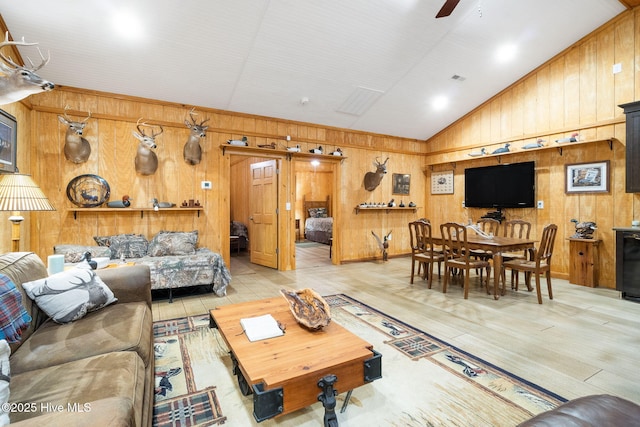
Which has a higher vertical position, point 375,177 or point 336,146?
point 336,146

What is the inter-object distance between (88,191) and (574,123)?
762 centimetres

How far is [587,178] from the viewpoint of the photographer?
4770mm

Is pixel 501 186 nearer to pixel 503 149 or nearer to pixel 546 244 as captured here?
pixel 503 149

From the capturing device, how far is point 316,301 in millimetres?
2201

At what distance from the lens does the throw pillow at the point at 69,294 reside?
1812mm

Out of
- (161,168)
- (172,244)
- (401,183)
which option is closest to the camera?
(172,244)

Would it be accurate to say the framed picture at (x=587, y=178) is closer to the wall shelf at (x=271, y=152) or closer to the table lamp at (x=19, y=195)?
the wall shelf at (x=271, y=152)

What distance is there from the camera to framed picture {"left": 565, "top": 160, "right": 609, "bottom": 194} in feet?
15.0

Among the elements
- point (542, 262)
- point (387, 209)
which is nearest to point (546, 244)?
point (542, 262)

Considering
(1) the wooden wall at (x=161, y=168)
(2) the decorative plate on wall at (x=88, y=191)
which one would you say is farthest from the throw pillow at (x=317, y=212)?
(2) the decorative plate on wall at (x=88, y=191)

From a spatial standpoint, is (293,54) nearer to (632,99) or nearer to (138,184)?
(138,184)

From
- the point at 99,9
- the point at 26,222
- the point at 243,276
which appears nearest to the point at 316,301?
the point at 243,276

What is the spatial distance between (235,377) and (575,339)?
9.84 ft

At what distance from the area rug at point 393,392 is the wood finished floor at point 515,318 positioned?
280 millimetres
